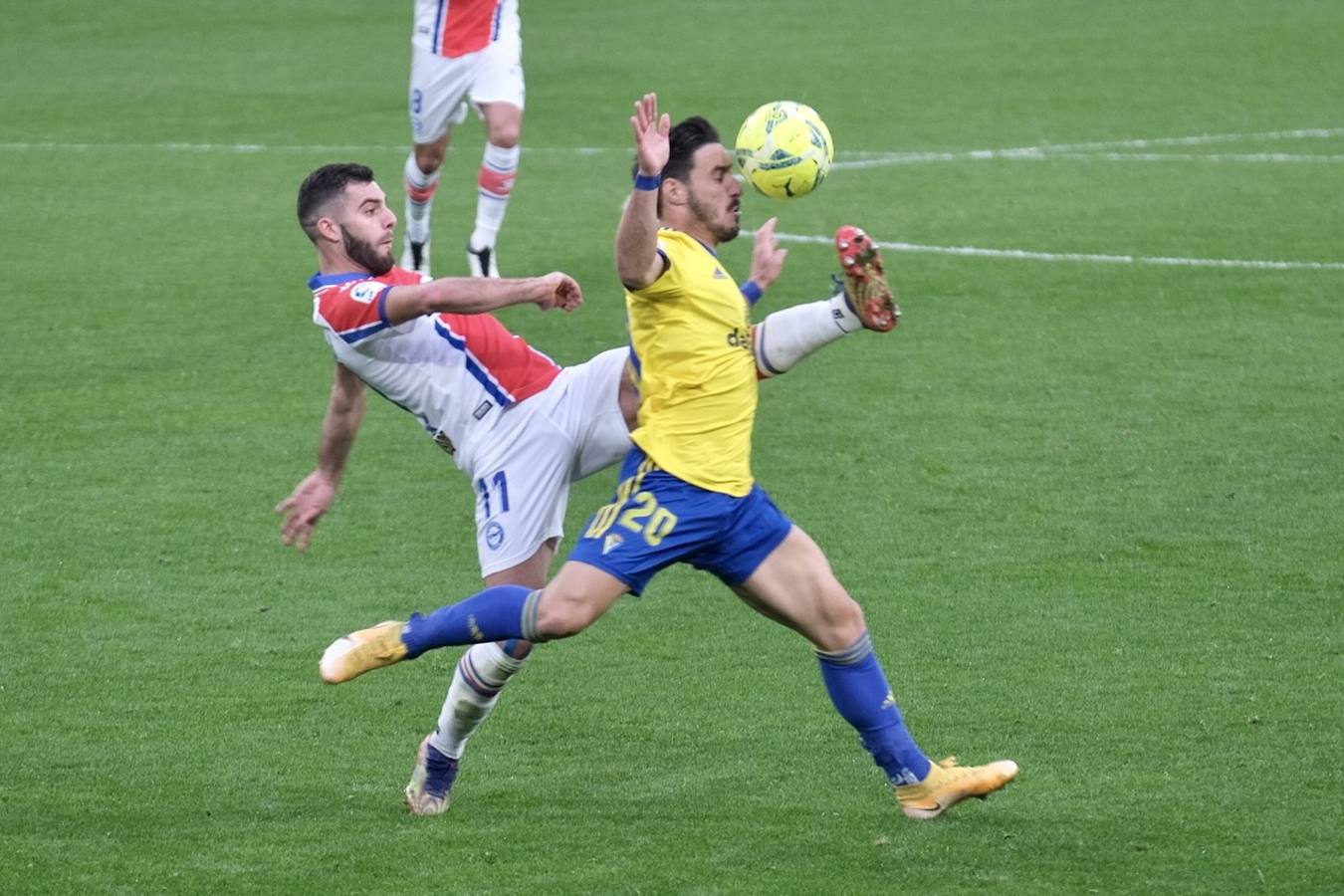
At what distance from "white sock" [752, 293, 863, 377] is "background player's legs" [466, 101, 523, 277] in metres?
6.14

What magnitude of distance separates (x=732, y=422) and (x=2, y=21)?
66.6ft

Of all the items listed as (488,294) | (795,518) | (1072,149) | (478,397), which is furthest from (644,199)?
(1072,149)

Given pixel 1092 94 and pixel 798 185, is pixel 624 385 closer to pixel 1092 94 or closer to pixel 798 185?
pixel 798 185

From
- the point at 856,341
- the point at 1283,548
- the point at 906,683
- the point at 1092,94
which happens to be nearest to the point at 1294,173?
the point at 1092,94

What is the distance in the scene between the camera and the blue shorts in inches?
234

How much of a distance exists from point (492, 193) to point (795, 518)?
3940 millimetres

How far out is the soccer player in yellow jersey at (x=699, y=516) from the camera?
19.5 feet

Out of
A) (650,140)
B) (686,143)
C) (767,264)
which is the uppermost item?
(650,140)

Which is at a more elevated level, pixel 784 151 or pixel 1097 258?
pixel 784 151

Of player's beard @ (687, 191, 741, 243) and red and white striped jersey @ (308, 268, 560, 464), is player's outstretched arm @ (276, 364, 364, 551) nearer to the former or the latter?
red and white striped jersey @ (308, 268, 560, 464)

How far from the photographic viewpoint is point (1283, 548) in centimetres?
875

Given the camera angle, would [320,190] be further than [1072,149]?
No

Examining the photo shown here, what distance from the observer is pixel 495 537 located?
6.47 meters

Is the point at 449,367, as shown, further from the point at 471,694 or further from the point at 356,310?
the point at 471,694
